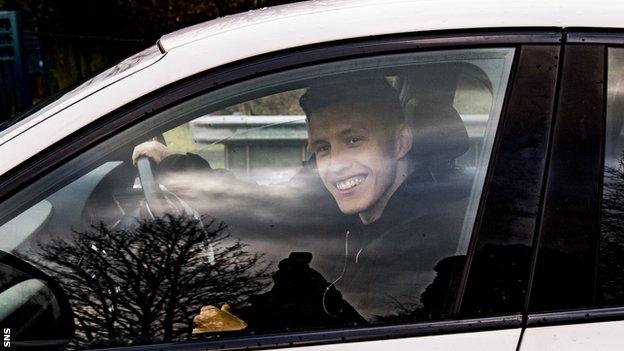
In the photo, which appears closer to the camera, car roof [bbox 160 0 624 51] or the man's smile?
car roof [bbox 160 0 624 51]

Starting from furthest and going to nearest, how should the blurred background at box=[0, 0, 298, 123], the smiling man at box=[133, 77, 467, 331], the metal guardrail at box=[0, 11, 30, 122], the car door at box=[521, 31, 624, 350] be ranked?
1. the blurred background at box=[0, 0, 298, 123]
2. the metal guardrail at box=[0, 11, 30, 122]
3. the smiling man at box=[133, 77, 467, 331]
4. the car door at box=[521, 31, 624, 350]

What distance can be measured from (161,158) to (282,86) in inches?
13.6

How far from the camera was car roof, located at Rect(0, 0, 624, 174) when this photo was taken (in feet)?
5.51

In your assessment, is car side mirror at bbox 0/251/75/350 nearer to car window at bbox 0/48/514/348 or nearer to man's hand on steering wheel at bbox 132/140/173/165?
car window at bbox 0/48/514/348

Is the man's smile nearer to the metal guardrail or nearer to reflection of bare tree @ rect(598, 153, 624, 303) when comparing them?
reflection of bare tree @ rect(598, 153, 624, 303)

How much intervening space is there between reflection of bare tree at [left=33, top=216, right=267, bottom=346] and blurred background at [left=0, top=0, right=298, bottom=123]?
7599 mm

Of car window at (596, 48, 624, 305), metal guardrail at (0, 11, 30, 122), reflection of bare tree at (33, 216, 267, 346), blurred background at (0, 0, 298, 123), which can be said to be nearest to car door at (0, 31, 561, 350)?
reflection of bare tree at (33, 216, 267, 346)

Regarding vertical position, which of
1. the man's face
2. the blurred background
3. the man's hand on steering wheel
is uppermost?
the blurred background

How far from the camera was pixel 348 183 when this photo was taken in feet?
5.88

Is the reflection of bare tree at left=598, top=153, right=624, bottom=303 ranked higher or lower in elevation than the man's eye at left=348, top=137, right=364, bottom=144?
lower

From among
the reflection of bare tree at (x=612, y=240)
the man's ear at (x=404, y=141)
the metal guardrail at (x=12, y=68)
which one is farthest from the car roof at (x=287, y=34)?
the metal guardrail at (x=12, y=68)

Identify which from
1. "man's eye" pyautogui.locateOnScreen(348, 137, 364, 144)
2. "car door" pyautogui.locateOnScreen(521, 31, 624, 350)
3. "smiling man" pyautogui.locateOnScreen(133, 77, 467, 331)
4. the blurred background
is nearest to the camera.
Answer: "car door" pyautogui.locateOnScreen(521, 31, 624, 350)

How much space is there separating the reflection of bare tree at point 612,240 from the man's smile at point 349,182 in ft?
1.68

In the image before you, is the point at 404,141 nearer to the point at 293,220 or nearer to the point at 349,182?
the point at 349,182
